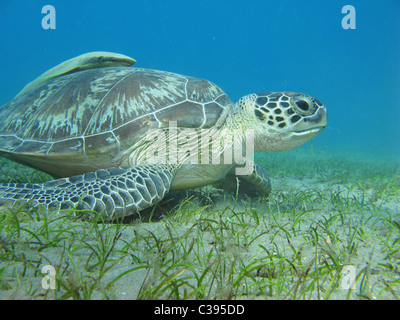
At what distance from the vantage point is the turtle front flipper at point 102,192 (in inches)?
80.9

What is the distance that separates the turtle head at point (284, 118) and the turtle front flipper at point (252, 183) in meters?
0.44

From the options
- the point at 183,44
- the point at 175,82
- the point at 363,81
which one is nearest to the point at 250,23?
the point at 183,44

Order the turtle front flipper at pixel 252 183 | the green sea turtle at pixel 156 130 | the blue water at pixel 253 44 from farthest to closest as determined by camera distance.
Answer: the blue water at pixel 253 44 → the turtle front flipper at pixel 252 183 → the green sea turtle at pixel 156 130

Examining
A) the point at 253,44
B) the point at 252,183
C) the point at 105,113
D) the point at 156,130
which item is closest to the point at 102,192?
the point at 156,130

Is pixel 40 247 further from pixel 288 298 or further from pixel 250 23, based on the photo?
pixel 250 23

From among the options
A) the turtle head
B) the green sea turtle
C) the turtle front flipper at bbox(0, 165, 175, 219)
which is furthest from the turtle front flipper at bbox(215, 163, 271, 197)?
the turtle front flipper at bbox(0, 165, 175, 219)

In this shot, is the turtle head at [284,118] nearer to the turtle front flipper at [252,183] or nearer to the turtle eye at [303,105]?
the turtle eye at [303,105]

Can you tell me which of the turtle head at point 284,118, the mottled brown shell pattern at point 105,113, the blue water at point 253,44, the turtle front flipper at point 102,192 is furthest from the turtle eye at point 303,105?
the blue water at point 253,44

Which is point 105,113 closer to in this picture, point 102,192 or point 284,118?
point 102,192

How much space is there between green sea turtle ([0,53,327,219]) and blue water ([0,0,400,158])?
276ft

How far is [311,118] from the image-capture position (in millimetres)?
2773

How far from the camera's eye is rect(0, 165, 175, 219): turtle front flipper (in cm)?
205
